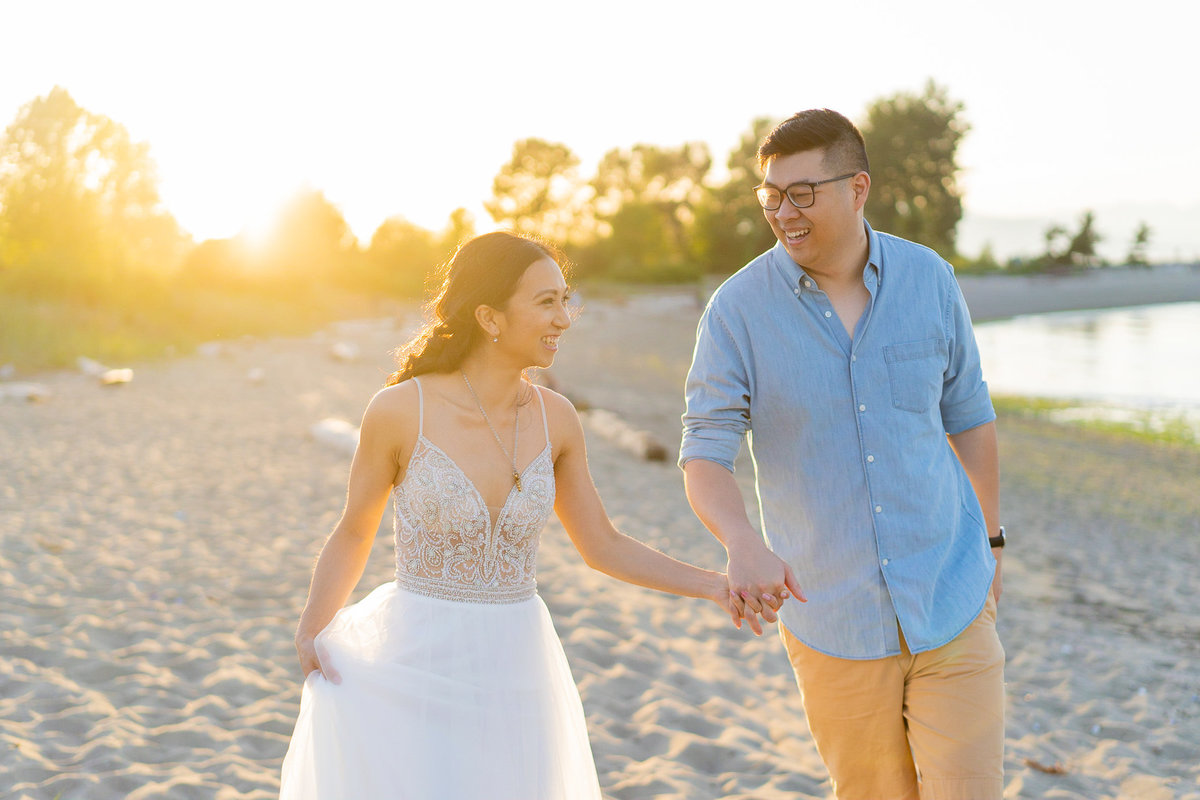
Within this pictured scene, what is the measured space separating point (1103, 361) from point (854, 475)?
38860 millimetres

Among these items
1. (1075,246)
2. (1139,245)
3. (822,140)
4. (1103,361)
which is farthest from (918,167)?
(822,140)

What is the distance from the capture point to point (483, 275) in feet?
8.54

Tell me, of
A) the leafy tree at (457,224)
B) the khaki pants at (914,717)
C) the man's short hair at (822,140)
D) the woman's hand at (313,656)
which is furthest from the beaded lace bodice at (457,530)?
the leafy tree at (457,224)

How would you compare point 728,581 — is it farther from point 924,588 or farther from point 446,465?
point 446,465

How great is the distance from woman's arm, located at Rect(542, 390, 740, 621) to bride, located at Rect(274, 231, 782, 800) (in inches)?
0.6

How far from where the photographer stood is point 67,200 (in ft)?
87.9

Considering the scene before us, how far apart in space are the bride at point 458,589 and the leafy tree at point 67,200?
28.6 meters

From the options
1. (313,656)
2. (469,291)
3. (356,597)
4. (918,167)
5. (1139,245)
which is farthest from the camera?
(1139,245)

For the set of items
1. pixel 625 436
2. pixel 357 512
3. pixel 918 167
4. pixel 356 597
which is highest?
pixel 918 167

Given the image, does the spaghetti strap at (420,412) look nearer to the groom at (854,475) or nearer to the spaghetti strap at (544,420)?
the spaghetti strap at (544,420)

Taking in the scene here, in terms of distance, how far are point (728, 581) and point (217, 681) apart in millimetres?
3594

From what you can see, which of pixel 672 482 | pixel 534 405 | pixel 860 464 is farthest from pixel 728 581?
pixel 672 482

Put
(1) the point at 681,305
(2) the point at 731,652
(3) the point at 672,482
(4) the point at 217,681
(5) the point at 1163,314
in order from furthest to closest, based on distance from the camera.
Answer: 1. (5) the point at 1163,314
2. (1) the point at 681,305
3. (3) the point at 672,482
4. (2) the point at 731,652
5. (4) the point at 217,681

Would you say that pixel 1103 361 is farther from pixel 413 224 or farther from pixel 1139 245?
pixel 413 224
